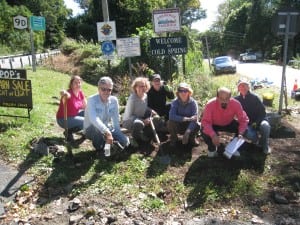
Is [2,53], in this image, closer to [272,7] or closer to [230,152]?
[230,152]

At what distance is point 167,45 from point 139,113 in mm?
4428

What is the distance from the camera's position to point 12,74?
27.6ft

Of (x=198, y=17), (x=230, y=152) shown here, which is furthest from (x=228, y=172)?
(x=198, y=17)

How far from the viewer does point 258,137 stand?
6.93 meters

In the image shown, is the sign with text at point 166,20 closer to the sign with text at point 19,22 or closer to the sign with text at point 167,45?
the sign with text at point 167,45

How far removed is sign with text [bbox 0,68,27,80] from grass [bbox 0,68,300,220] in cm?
153

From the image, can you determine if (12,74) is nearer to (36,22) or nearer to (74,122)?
(74,122)

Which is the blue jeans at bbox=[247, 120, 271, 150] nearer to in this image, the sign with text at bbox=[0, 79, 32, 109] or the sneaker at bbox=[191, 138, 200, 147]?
the sneaker at bbox=[191, 138, 200, 147]

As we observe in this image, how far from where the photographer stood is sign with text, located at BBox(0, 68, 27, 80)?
8380mm

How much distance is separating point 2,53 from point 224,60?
817 inches

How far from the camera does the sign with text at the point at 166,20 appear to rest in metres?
12.2

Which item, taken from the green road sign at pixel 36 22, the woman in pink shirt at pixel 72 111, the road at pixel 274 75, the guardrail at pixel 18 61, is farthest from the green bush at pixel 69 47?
the woman in pink shirt at pixel 72 111

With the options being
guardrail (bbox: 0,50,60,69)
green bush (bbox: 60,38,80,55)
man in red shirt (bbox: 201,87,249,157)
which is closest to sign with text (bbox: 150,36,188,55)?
man in red shirt (bbox: 201,87,249,157)

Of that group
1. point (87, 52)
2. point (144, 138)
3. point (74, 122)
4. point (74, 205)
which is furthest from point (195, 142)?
point (87, 52)
